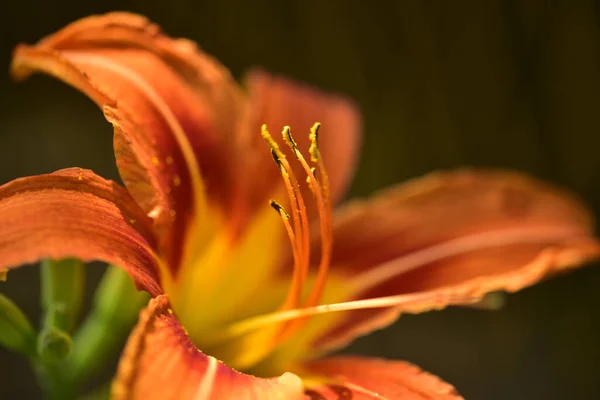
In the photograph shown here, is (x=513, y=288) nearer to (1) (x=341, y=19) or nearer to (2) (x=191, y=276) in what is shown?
(2) (x=191, y=276)

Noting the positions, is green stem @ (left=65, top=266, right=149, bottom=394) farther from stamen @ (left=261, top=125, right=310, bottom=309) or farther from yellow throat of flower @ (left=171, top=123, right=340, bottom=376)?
stamen @ (left=261, top=125, right=310, bottom=309)

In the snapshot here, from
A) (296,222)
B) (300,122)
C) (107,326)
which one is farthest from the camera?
(300,122)

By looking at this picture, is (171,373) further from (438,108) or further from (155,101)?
(438,108)

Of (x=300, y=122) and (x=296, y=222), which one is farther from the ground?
(x=300, y=122)

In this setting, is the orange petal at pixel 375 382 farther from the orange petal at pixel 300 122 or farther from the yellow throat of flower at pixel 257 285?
the orange petal at pixel 300 122

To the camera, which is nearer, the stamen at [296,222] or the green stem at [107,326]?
the stamen at [296,222]

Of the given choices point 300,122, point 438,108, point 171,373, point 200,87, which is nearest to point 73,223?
point 171,373

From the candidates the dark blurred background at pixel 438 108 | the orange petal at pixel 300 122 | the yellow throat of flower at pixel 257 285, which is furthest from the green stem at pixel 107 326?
the dark blurred background at pixel 438 108
